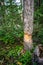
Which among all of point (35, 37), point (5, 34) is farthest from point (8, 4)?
point (35, 37)

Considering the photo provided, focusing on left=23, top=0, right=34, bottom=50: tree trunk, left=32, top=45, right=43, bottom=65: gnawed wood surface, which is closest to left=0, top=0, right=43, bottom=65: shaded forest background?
left=23, top=0, right=34, bottom=50: tree trunk

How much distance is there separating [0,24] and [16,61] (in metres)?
2.39

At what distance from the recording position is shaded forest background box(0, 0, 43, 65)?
6.77 metres

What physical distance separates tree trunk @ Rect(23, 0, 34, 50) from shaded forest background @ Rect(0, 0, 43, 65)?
28 centimetres

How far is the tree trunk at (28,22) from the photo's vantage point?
21.9 ft

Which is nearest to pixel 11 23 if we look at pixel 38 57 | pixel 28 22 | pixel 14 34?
pixel 14 34

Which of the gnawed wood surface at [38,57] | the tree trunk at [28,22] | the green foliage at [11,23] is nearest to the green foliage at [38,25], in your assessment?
the tree trunk at [28,22]

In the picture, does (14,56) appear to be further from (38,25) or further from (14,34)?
(38,25)

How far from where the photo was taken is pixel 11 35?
791 centimetres

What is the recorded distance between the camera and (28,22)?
6.80 metres

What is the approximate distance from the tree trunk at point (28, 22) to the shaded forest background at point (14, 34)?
275 millimetres

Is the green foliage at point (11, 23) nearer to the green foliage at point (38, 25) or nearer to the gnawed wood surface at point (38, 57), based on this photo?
the green foliage at point (38, 25)

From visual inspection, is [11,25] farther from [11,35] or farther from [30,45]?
[30,45]

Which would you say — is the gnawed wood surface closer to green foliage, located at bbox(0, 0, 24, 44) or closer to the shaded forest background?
the shaded forest background
